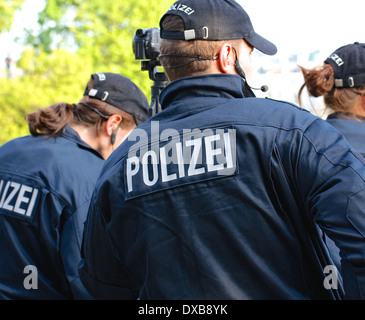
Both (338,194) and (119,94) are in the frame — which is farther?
(119,94)

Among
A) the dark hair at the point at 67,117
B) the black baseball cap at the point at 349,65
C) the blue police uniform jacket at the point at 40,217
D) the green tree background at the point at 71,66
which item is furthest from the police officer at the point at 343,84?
the green tree background at the point at 71,66

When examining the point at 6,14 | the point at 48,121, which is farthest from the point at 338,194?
the point at 6,14

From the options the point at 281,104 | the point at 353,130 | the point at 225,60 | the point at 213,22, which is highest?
the point at 213,22

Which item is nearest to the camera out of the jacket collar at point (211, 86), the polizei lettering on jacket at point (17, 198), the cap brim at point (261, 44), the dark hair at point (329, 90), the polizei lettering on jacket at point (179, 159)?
the polizei lettering on jacket at point (179, 159)

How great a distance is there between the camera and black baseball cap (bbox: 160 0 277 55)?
1.72 m

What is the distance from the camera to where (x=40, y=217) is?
2.58 meters

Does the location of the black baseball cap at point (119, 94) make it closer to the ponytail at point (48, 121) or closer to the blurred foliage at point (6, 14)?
the ponytail at point (48, 121)

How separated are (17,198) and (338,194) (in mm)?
1725

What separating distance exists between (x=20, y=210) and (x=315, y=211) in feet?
5.34

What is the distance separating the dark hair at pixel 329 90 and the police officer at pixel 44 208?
1164mm

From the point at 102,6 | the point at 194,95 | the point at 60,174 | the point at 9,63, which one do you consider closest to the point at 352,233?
the point at 194,95

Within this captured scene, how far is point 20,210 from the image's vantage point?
103 inches

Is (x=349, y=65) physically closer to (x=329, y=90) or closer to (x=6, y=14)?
(x=329, y=90)

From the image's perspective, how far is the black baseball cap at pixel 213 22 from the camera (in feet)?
5.64
